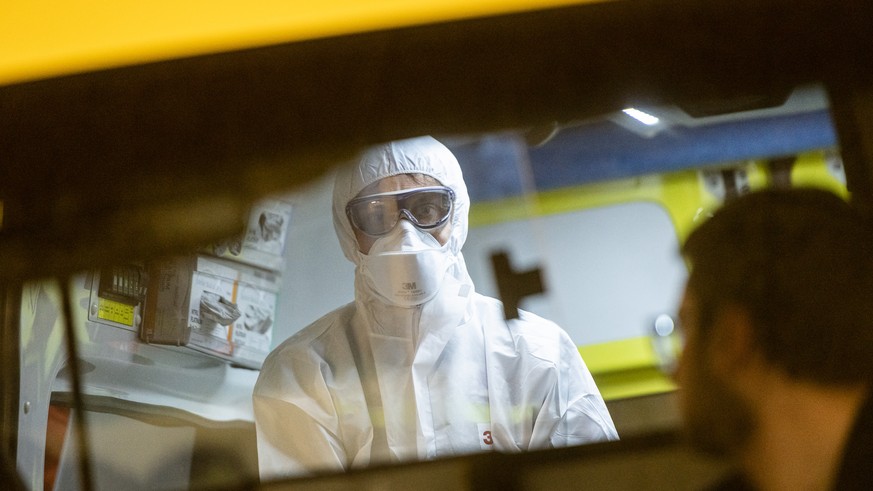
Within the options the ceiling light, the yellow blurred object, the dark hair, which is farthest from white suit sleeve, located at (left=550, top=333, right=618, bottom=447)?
the yellow blurred object

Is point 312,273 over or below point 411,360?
over

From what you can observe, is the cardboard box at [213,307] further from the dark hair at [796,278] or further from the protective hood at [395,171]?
the dark hair at [796,278]

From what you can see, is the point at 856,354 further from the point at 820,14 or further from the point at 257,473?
the point at 257,473

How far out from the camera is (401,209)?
2.95 feet

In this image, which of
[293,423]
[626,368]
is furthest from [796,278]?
[293,423]

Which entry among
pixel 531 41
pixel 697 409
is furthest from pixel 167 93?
pixel 697 409

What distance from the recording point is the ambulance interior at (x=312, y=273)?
0.84 meters

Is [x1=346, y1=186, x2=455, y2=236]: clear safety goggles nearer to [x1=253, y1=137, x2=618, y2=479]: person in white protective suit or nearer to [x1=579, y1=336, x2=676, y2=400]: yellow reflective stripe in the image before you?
[x1=253, y1=137, x2=618, y2=479]: person in white protective suit

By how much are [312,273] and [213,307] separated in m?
0.11

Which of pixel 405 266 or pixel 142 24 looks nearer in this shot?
pixel 405 266

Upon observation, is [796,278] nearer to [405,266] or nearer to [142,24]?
[405,266]

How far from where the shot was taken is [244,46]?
3.00 ft

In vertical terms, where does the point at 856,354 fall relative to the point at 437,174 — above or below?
below

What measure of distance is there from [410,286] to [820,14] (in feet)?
1.71
